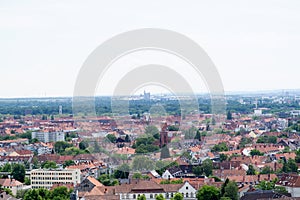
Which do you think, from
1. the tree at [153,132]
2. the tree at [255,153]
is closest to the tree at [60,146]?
the tree at [153,132]

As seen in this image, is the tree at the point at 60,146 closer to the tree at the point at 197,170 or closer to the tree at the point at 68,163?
the tree at the point at 68,163

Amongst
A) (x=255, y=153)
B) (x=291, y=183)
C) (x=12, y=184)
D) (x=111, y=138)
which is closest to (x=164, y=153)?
(x=255, y=153)

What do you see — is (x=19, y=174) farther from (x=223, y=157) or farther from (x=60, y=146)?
(x=60, y=146)

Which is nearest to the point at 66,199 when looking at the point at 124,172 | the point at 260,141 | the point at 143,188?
the point at 143,188

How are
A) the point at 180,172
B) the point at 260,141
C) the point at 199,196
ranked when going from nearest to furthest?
the point at 199,196 < the point at 180,172 < the point at 260,141

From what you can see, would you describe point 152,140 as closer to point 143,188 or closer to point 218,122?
point 143,188

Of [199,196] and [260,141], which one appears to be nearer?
[199,196]

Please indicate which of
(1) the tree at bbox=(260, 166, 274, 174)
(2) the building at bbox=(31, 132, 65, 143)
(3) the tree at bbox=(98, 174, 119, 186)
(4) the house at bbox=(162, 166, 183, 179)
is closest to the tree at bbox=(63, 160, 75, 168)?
(3) the tree at bbox=(98, 174, 119, 186)
